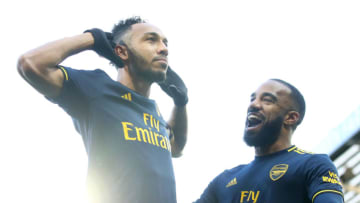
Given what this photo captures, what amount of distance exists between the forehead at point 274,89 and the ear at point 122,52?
113cm

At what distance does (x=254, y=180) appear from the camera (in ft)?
11.8

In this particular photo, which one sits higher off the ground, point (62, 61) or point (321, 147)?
point (62, 61)

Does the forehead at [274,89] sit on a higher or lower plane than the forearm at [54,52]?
lower

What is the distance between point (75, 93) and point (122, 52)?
65 cm

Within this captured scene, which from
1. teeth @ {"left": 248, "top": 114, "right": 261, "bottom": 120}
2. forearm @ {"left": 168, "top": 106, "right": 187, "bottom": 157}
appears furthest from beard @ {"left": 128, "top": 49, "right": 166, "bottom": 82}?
teeth @ {"left": 248, "top": 114, "right": 261, "bottom": 120}

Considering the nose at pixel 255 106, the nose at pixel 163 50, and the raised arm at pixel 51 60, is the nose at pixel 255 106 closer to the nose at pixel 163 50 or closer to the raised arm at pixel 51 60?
the nose at pixel 163 50

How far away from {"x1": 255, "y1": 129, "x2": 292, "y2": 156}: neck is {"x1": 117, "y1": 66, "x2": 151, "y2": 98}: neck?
3.33 feet

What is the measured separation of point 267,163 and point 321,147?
6363 mm

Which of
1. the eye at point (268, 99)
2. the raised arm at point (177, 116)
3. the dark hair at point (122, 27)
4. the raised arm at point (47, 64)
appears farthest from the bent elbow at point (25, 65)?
the eye at point (268, 99)

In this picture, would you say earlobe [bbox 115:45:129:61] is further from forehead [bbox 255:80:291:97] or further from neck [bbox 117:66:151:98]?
forehead [bbox 255:80:291:97]

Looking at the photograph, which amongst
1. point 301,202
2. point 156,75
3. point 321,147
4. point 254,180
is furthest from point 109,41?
point 321,147

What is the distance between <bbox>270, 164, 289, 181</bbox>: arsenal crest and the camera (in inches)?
137

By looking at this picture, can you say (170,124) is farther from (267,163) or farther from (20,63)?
(20,63)

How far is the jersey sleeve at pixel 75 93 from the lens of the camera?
10.5ft
